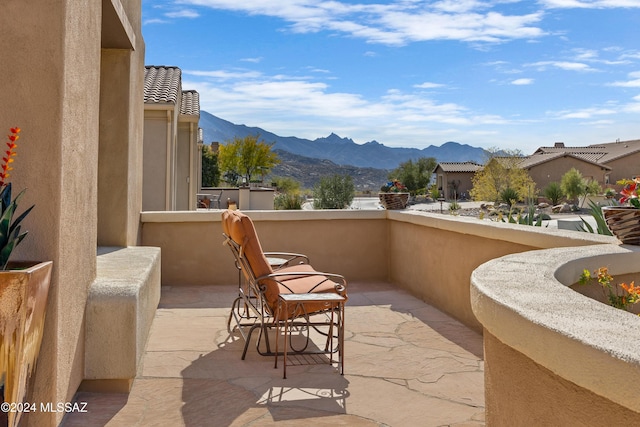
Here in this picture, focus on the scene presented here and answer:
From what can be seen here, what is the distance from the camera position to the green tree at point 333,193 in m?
21.5

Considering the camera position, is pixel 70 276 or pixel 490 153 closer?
pixel 70 276

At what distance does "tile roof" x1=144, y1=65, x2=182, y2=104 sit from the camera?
1241 cm

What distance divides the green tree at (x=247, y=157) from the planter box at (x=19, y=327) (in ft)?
148

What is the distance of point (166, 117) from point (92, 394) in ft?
31.6

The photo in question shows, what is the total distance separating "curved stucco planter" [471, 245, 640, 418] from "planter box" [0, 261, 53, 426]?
1.83m

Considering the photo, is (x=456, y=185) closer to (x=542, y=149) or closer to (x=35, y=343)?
(x=542, y=149)

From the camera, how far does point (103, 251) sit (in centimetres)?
554

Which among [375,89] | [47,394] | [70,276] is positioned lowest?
[47,394]

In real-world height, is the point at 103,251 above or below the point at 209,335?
above

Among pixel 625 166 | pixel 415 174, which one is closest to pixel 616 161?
pixel 625 166

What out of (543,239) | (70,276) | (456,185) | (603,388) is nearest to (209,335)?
(70,276)

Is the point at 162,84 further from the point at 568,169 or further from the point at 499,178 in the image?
the point at 568,169

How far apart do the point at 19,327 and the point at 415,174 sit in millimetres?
68648

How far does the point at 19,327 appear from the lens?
2346 mm
